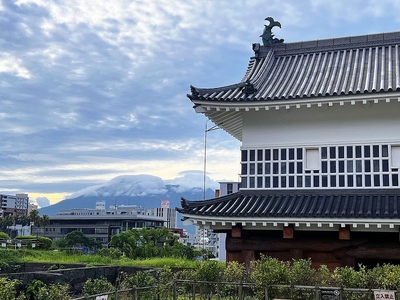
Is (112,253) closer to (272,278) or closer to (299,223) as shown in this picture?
(299,223)

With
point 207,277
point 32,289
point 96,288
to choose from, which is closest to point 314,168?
point 207,277

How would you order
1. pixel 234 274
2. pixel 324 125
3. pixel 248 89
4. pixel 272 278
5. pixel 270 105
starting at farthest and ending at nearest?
pixel 248 89
pixel 324 125
pixel 270 105
pixel 234 274
pixel 272 278

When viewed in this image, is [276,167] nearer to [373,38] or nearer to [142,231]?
[373,38]

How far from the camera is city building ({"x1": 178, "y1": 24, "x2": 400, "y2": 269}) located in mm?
14086

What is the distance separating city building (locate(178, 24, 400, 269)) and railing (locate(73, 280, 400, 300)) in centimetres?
248

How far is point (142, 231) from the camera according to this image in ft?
120

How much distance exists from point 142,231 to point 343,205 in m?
24.6

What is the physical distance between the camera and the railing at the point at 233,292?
36.1 ft

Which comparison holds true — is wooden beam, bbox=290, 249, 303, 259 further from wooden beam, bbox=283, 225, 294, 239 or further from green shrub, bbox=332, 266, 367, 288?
green shrub, bbox=332, 266, 367, 288

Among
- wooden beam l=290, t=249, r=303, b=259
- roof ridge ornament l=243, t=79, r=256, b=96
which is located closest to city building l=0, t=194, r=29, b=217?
roof ridge ornament l=243, t=79, r=256, b=96

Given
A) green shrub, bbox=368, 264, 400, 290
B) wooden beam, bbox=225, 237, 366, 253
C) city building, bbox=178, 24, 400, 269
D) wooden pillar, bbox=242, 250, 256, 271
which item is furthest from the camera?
wooden pillar, bbox=242, 250, 256, 271

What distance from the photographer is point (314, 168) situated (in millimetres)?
15609

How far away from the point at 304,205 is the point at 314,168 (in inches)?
66.3

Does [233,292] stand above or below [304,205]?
below
